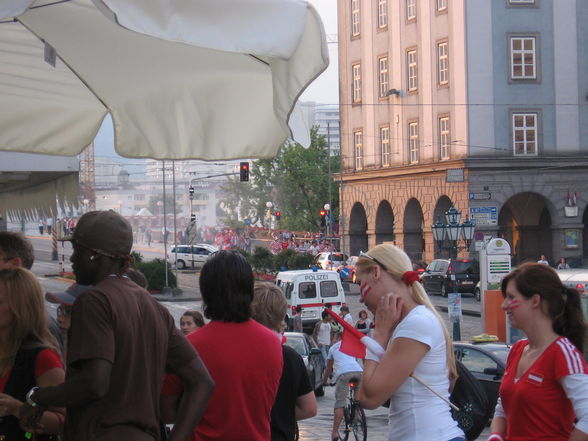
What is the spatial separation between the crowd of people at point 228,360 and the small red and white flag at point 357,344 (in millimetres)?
Result: 14

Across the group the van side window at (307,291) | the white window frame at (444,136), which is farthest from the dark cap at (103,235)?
the white window frame at (444,136)

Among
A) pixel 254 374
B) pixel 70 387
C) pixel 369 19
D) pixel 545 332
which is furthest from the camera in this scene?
pixel 369 19

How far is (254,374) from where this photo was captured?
4477mm

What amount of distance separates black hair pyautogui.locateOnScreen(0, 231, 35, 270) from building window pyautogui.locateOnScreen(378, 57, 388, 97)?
52.2m

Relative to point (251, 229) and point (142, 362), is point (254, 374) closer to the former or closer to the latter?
point (142, 362)

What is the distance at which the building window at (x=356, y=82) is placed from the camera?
196ft

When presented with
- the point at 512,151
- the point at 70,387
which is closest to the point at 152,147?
the point at 70,387

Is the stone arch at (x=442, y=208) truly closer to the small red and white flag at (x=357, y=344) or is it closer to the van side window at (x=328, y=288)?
the van side window at (x=328, y=288)

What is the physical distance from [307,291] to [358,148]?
2744 cm

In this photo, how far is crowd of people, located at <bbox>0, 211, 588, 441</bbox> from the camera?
12.4 ft

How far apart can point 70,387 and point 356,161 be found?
2237 inches

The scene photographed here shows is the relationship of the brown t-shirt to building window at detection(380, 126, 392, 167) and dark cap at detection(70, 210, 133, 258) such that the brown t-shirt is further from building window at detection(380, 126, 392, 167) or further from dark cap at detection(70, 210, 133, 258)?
building window at detection(380, 126, 392, 167)

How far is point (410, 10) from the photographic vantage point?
55156 mm

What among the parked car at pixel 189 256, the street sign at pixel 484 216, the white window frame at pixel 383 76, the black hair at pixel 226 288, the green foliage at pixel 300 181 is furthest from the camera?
the green foliage at pixel 300 181
